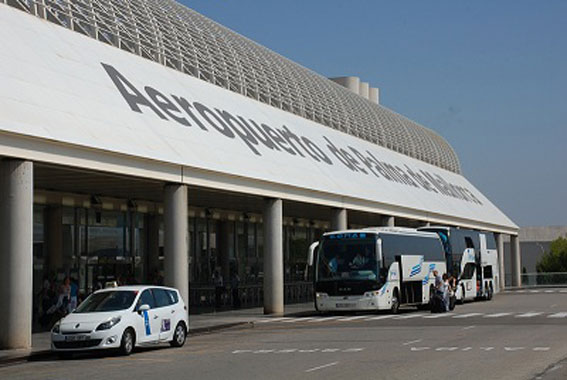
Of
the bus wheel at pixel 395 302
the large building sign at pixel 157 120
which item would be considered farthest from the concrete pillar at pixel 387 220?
the bus wheel at pixel 395 302

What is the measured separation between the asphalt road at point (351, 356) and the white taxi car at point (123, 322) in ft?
1.29

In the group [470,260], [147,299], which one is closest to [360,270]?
[470,260]

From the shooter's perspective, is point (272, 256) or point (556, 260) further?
point (556, 260)

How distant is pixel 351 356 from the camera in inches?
748

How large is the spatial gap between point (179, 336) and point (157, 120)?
911cm

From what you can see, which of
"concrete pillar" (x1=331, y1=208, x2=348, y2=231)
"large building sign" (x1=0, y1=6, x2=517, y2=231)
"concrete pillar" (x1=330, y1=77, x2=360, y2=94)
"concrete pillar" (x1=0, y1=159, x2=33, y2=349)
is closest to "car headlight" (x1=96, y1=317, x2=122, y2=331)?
"concrete pillar" (x1=0, y1=159, x2=33, y2=349)

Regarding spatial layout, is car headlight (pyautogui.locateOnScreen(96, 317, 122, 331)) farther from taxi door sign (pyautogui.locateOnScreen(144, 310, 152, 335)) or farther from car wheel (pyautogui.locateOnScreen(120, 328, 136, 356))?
taxi door sign (pyautogui.locateOnScreen(144, 310, 152, 335))

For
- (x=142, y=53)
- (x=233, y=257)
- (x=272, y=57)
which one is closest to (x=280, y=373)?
(x=142, y=53)

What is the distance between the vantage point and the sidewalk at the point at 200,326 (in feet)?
68.5

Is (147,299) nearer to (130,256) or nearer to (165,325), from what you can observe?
(165,325)

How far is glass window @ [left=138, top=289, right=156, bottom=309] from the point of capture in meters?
22.4

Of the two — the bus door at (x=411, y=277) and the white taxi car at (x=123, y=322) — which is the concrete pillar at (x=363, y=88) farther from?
the white taxi car at (x=123, y=322)

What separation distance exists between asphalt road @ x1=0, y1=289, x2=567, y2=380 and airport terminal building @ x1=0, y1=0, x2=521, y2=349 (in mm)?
4039

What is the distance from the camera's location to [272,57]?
1972 inches
